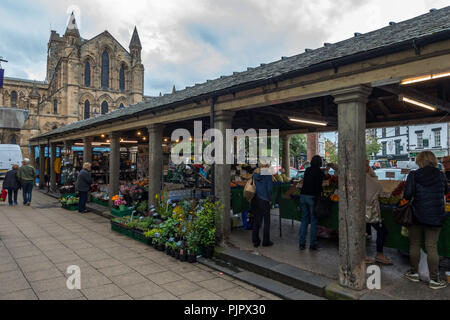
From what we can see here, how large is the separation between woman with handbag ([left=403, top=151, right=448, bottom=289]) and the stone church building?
43.9 m

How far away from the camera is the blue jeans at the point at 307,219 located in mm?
5496

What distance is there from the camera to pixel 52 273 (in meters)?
4.80

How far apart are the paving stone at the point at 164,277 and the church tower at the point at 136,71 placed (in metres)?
45.4

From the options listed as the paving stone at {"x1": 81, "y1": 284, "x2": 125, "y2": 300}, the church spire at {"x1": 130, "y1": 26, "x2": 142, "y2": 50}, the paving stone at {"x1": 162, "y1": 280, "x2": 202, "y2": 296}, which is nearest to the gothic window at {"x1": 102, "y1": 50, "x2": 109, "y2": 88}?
the church spire at {"x1": 130, "y1": 26, "x2": 142, "y2": 50}

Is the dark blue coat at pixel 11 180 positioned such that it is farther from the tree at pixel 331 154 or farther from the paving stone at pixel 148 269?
the tree at pixel 331 154

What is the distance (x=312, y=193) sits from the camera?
5508 mm

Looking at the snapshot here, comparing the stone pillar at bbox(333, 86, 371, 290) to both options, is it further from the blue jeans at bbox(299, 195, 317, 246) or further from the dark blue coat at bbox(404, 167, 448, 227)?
the blue jeans at bbox(299, 195, 317, 246)

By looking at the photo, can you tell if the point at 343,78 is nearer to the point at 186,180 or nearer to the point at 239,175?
the point at 239,175

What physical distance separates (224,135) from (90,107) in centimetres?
4398

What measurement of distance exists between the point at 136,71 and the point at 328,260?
4865 cm

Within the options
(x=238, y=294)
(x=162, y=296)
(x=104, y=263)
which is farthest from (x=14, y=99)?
(x=238, y=294)

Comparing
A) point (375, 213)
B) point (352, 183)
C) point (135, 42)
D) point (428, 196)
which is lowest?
point (375, 213)

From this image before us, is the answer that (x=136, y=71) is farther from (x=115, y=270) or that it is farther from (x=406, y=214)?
(x=406, y=214)

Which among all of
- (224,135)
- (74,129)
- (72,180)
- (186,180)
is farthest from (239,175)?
(72,180)
